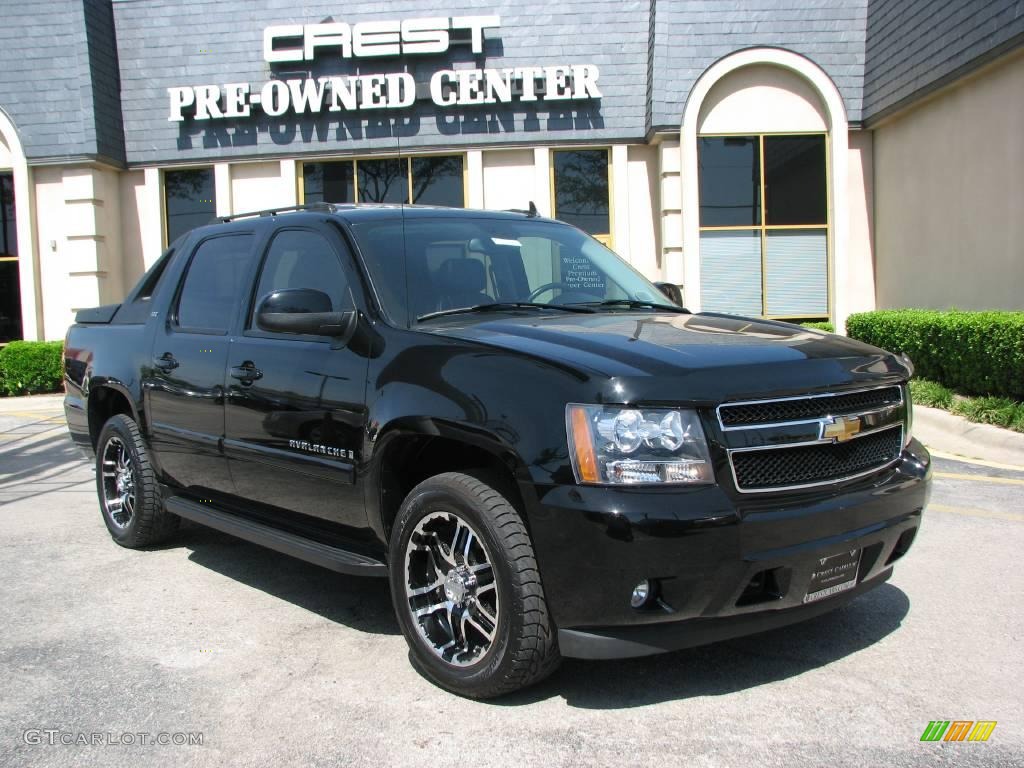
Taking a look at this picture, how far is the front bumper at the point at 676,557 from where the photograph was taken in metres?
2.96

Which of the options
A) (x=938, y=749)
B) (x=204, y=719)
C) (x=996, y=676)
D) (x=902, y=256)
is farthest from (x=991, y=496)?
(x=902, y=256)

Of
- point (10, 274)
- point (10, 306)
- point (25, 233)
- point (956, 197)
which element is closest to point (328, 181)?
point (25, 233)

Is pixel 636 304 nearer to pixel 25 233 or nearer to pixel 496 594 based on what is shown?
pixel 496 594

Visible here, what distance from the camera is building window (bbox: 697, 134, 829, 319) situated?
15.6 m

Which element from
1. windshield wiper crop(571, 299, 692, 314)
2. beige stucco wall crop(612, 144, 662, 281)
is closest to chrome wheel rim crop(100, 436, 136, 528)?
windshield wiper crop(571, 299, 692, 314)

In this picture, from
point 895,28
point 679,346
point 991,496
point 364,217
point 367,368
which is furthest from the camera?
point 895,28

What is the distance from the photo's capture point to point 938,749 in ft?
9.78

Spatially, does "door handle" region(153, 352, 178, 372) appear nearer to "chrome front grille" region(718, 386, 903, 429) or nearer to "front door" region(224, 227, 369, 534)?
"front door" region(224, 227, 369, 534)

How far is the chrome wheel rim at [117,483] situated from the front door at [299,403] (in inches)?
56.5

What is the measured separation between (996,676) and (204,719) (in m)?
2.97

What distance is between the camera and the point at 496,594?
3268mm

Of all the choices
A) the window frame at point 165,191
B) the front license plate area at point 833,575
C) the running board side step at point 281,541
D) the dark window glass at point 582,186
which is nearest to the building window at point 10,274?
the window frame at point 165,191

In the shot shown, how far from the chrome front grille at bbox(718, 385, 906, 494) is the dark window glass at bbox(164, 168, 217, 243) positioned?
1517 cm

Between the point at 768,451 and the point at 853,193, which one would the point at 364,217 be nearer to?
the point at 768,451
